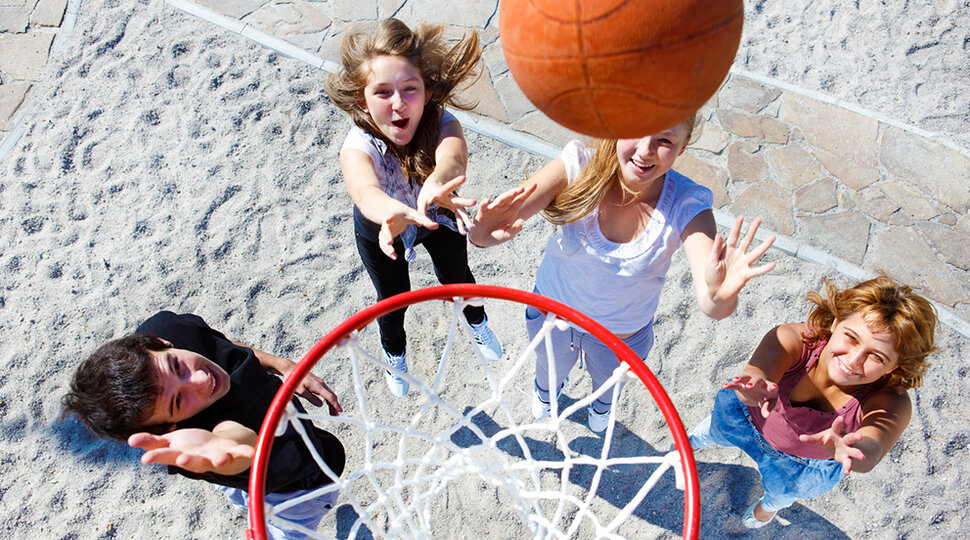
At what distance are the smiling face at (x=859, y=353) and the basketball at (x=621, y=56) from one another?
109 cm

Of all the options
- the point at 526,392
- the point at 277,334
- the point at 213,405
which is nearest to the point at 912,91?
the point at 526,392

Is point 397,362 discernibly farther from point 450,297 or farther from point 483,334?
point 450,297

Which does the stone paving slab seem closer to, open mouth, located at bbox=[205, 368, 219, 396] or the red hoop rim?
the red hoop rim

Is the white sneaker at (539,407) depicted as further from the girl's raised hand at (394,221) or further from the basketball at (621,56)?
the basketball at (621,56)

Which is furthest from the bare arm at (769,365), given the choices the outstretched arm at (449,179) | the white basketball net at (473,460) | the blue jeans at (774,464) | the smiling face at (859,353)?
the outstretched arm at (449,179)

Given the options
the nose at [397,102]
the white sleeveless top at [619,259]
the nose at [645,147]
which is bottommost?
the white sleeveless top at [619,259]

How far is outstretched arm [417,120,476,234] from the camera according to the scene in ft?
7.52

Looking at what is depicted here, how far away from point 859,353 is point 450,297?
143 cm

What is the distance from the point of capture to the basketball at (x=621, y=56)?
164 centimetres

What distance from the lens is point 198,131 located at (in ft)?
14.9

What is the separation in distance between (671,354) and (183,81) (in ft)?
12.9

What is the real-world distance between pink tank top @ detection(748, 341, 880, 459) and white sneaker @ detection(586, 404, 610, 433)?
86 centimetres

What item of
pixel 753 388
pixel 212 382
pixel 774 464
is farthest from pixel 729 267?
pixel 212 382

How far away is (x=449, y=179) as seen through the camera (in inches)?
101
